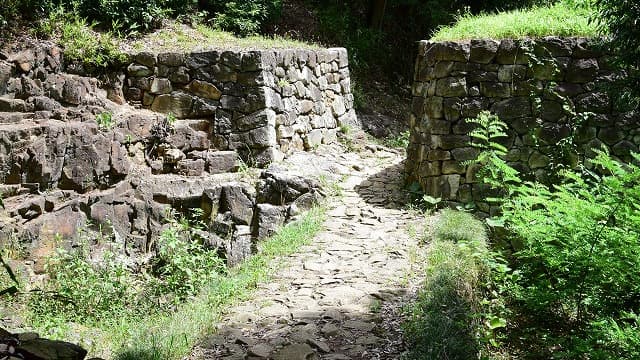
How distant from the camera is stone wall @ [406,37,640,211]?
6910mm

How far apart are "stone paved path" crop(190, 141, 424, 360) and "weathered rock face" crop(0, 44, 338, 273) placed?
93 centimetres

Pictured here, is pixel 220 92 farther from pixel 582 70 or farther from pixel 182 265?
pixel 582 70

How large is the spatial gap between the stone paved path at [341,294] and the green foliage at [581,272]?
1.06 m

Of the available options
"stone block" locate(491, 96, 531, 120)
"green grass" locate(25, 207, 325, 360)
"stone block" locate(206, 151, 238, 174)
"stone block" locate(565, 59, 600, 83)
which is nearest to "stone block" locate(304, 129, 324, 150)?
"stone block" locate(206, 151, 238, 174)

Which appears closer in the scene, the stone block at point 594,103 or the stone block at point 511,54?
the stone block at point 594,103

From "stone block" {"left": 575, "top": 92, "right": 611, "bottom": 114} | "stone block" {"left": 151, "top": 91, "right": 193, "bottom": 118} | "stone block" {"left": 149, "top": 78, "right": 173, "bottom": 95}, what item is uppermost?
"stone block" {"left": 575, "top": 92, "right": 611, "bottom": 114}

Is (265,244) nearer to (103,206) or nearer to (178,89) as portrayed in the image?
(103,206)

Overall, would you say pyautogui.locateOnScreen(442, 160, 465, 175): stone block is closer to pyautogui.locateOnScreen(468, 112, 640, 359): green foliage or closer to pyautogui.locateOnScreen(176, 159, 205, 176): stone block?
pyautogui.locateOnScreen(468, 112, 640, 359): green foliage

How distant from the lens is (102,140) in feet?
23.7

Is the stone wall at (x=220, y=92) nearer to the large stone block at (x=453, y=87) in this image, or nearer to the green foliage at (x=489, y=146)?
the large stone block at (x=453, y=87)

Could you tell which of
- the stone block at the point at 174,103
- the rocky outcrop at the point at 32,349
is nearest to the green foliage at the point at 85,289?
the rocky outcrop at the point at 32,349

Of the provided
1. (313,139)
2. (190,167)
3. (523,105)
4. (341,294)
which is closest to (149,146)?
(190,167)

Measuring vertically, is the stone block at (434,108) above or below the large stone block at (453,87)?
below

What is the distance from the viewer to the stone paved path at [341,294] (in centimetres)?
447
